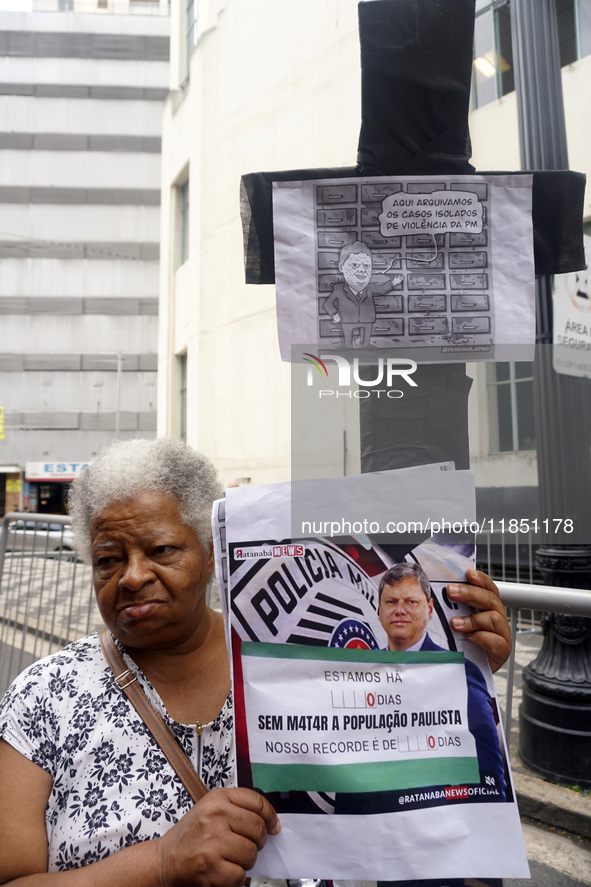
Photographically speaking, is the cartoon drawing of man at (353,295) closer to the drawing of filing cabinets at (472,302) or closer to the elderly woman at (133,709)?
the drawing of filing cabinets at (472,302)

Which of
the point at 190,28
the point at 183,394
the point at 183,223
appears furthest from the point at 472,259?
the point at 190,28

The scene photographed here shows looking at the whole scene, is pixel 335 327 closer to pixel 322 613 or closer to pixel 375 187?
pixel 375 187

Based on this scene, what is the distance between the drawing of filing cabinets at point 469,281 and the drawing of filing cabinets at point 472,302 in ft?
0.06

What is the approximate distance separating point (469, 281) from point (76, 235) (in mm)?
36788

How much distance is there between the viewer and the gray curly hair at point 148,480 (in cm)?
138

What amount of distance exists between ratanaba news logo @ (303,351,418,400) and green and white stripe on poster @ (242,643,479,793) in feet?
2.32

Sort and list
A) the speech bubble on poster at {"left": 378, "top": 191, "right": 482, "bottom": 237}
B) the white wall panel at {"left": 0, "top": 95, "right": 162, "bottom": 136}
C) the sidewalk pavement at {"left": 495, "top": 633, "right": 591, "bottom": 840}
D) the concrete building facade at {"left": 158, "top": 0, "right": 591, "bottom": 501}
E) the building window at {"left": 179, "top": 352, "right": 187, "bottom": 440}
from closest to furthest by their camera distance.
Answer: the speech bubble on poster at {"left": 378, "top": 191, "right": 482, "bottom": 237} → the sidewalk pavement at {"left": 495, "top": 633, "right": 591, "bottom": 840} → the concrete building facade at {"left": 158, "top": 0, "right": 591, "bottom": 501} → the building window at {"left": 179, "top": 352, "right": 187, "bottom": 440} → the white wall panel at {"left": 0, "top": 95, "right": 162, "bottom": 136}

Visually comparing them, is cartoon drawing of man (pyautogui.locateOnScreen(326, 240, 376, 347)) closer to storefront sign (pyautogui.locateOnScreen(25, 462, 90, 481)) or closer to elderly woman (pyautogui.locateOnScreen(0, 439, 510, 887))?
elderly woman (pyautogui.locateOnScreen(0, 439, 510, 887))

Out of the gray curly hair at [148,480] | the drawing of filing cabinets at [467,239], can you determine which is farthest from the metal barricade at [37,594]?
the drawing of filing cabinets at [467,239]

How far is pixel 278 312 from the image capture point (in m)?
1.51

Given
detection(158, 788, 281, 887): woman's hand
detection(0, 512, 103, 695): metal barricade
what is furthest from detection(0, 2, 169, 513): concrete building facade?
detection(158, 788, 281, 887): woman's hand

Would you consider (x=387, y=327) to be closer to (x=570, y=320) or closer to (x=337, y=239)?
(x=337, y=239)

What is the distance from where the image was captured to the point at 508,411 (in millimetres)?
6879

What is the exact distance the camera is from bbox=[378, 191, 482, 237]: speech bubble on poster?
4.91 feet
